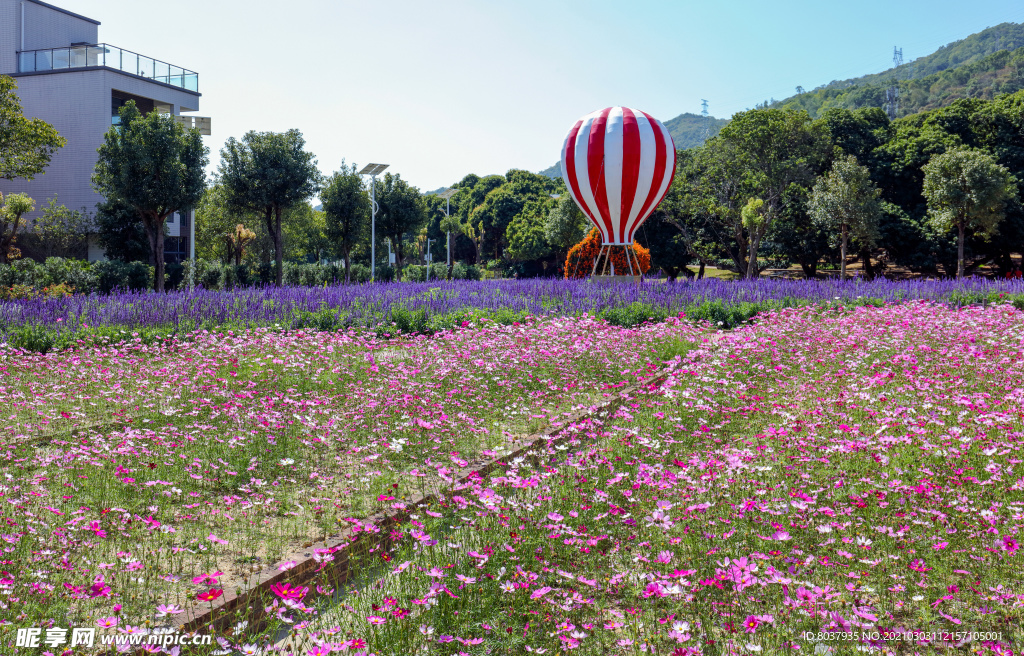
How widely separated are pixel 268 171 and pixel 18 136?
916cm

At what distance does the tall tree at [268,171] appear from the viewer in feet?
95.7

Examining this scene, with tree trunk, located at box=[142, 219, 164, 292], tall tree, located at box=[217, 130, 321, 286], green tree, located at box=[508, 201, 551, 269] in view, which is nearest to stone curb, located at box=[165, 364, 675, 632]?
tree trunk, located at box=[142, 219, 164, 292]

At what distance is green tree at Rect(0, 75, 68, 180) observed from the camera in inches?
830

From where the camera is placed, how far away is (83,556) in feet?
12.6

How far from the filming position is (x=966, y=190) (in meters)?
30.7

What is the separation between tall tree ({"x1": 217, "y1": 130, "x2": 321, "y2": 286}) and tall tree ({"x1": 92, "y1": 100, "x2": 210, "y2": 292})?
6.40 m

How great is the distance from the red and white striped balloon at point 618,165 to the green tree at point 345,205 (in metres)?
18.2

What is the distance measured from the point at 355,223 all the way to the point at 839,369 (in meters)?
33.6

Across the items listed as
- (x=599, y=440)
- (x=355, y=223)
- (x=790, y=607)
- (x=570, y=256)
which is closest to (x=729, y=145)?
(x=570, y=256)

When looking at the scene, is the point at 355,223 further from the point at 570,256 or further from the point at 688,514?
the point at 688,514

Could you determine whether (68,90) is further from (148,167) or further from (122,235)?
(148,167)

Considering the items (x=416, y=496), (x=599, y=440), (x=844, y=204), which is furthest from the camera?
(x=844, y=204)

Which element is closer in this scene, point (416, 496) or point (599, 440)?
point (416, 496)

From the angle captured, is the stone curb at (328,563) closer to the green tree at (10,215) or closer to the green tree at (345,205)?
the green tree at (10,215)
